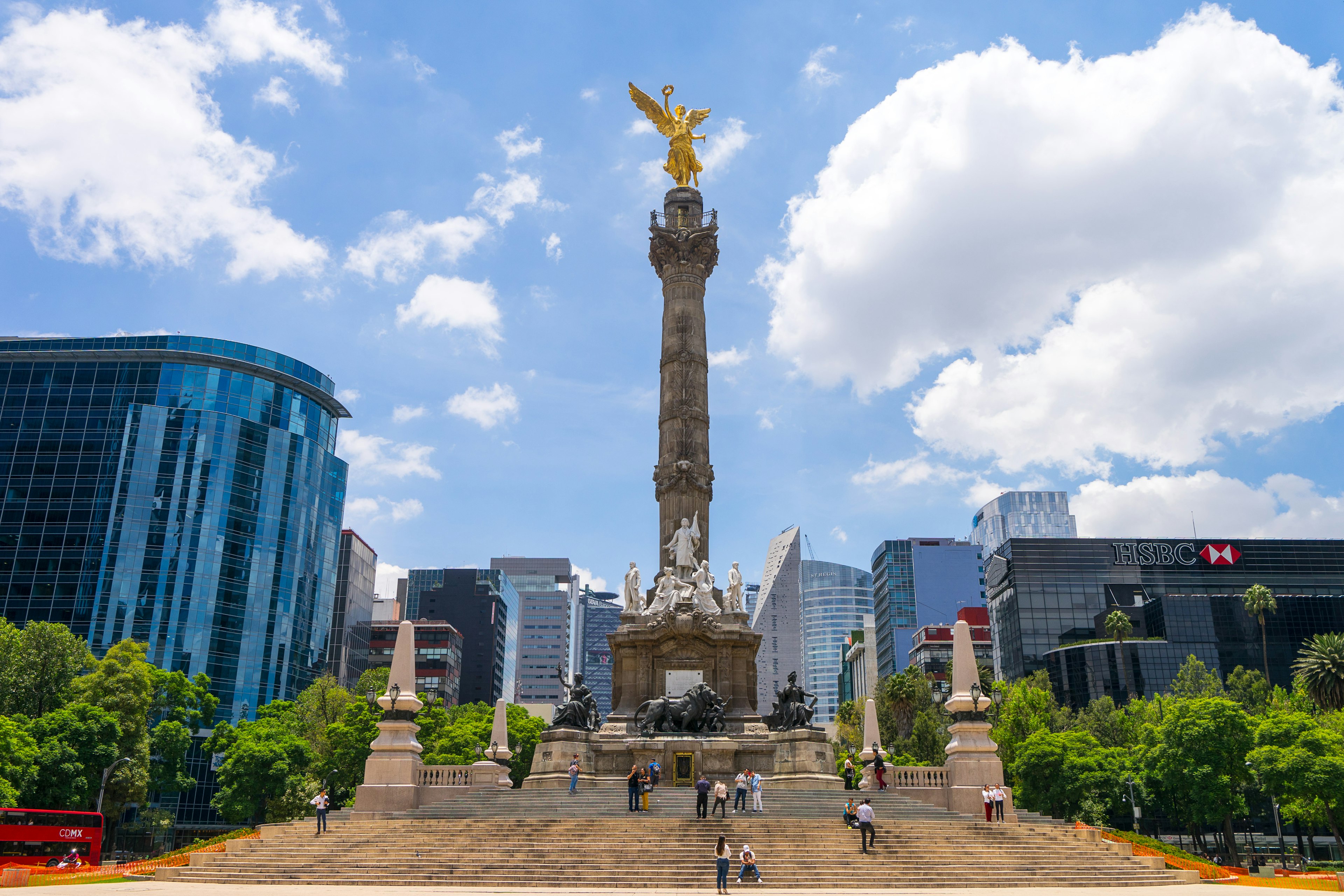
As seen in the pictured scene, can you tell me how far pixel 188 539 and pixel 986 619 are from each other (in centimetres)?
11189

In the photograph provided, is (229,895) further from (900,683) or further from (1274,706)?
(900,683)

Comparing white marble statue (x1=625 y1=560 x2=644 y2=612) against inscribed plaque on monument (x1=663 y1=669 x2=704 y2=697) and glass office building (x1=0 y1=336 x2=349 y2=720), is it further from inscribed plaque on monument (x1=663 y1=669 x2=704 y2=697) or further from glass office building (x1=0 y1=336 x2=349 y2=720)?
glass office building (x1=0 y1=336 x2=349 y2=720)

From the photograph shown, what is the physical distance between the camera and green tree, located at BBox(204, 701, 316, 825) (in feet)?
177

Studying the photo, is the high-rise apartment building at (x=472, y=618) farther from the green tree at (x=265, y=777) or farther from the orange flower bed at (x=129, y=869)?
the orange flower bed at (x=129, y=869)

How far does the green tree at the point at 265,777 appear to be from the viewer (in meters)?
53.9

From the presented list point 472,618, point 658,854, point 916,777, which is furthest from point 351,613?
point 658,854

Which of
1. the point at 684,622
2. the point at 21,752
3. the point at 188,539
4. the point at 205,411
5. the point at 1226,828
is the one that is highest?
the point at 205,411

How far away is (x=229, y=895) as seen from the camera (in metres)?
18.8

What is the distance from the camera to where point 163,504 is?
85.8 metres

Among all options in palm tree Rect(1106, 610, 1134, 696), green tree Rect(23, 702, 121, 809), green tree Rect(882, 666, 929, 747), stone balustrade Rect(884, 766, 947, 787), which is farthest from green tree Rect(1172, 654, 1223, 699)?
green tree Rect(23, 702, 121, 809)

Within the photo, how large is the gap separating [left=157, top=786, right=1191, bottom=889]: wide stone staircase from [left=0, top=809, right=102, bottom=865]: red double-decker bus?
14826 mm

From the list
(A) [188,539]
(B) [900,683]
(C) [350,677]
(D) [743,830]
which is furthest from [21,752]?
(C) [350,677]

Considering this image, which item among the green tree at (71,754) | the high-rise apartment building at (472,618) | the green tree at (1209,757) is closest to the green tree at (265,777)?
the green tree at (71,754)

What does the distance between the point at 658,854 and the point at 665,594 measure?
19.4m
